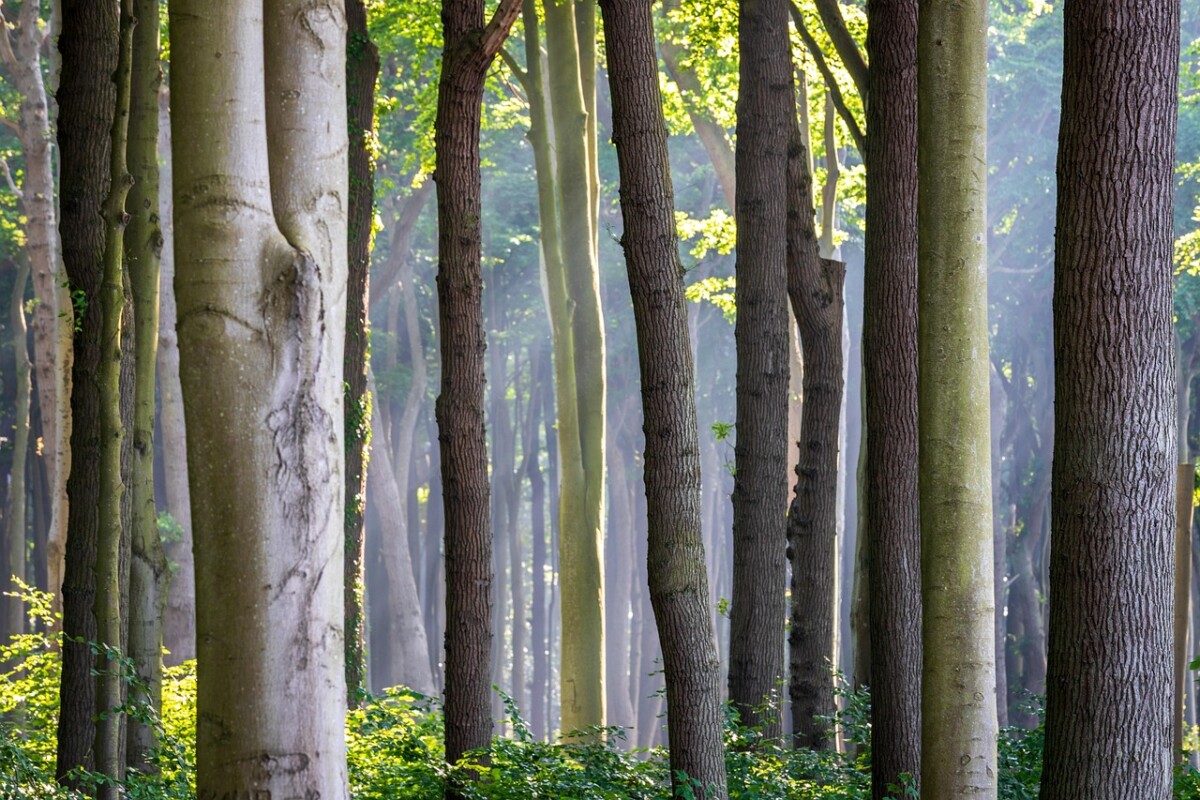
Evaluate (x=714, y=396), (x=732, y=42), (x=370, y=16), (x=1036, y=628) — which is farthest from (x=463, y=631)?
(x=714, y=396)

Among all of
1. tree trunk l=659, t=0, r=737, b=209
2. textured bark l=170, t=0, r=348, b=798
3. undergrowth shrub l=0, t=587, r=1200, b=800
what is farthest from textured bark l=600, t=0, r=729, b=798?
tree trunk l=659, t=0, r=737, b=209

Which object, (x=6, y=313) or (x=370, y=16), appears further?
(x=6, y=313)

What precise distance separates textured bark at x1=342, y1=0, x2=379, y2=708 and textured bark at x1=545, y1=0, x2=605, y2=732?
2.37 m

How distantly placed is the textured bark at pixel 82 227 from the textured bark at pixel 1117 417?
4.81m

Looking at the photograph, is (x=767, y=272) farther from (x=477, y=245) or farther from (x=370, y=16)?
(x=370, y=16)

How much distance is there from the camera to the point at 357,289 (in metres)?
13.1

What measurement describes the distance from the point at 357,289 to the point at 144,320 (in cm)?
573

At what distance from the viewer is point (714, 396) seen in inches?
1617

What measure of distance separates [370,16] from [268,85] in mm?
14151

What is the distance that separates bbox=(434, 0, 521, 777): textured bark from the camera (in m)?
7.70

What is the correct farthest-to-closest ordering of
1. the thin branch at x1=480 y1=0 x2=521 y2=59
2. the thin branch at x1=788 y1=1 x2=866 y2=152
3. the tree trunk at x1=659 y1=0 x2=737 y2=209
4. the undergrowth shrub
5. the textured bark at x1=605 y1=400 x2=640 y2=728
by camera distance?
the textured bark at x1=605 y1=400 x2=640 y2=728, the tree trunk at x1=659 y1=0 x2=737 y2=209, the thin branch at x1=788 y1=1 x2=866 y2=152, the thin branch at x1=480 y1=0 x2=521 y2=59, the undergrowth shrub

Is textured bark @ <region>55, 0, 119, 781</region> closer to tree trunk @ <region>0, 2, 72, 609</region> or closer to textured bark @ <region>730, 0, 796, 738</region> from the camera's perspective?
textured bark @ <region>730, 0, 796, 738</region>

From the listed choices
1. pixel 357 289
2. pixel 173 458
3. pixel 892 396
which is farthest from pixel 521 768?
pixel 173 458

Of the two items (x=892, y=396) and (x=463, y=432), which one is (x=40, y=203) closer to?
(x=463, y=432)
